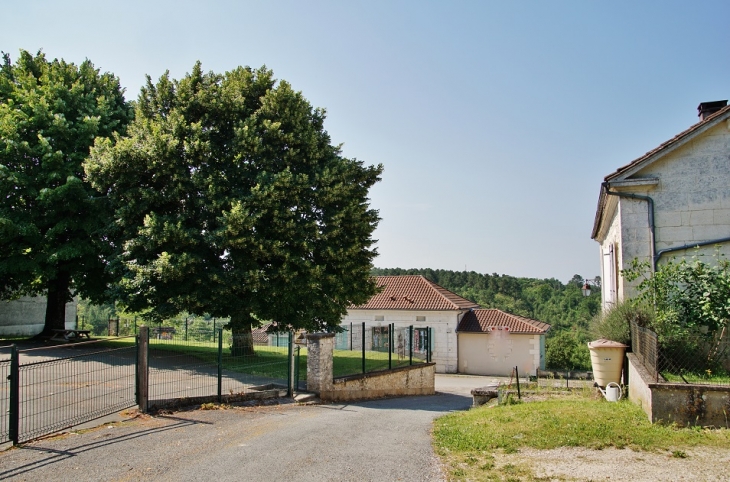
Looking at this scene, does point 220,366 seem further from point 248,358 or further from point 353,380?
point 353,380

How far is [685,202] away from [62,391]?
1330 centimetres

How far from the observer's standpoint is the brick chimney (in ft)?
46.1

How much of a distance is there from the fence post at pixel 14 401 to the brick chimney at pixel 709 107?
53.0 feet

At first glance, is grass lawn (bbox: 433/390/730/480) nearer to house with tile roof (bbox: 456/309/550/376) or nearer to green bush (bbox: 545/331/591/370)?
house with tile roof (bbox: 456/309/550/376)

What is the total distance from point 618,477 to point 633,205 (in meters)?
8.21

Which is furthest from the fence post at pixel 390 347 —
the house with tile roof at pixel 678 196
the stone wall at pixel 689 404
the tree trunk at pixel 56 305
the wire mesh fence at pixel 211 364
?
the tree trunk at pixel 56 305

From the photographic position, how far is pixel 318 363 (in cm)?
1370

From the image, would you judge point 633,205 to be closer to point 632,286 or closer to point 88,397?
point 632,286

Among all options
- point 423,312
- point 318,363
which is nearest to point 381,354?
point 318,363

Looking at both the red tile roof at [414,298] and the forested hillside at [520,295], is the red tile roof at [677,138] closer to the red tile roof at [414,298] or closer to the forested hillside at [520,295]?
the red tile roof at [414,298]

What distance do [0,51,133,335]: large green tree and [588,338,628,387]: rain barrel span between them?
50.7 ft

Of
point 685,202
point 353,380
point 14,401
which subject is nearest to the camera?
point 14,401

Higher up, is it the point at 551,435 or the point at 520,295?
the point at 520,295

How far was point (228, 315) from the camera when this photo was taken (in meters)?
17.9
